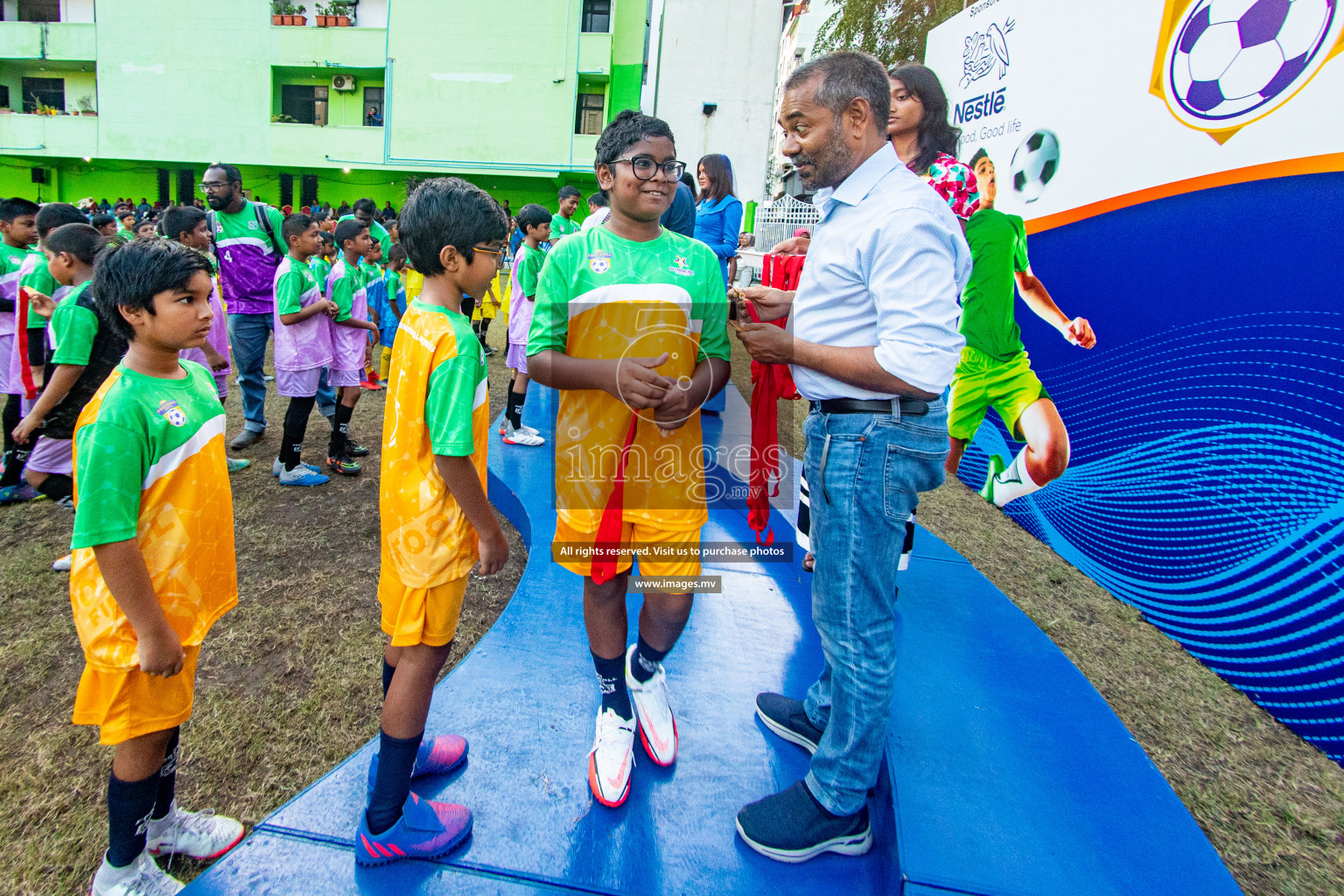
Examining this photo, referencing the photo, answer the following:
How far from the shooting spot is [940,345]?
139 centimetres

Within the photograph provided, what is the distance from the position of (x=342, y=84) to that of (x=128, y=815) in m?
25.1

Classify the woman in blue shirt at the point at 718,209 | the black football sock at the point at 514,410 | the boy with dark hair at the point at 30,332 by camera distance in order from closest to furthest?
1. the boy with dark hair at the point at 30,332
2. the black football sock at the point at 514,410
3. the woman in blue shirt at the point at 718,209

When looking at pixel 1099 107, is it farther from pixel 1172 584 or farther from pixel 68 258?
pixel 68 258

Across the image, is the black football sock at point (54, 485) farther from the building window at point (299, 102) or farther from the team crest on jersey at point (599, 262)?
the building window at point (299, 102)

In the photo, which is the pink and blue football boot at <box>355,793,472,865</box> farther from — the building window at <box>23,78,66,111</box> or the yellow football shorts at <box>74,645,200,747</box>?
the building window at <box>23,78,66,111</box>

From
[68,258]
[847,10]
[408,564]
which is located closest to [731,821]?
[408,564]

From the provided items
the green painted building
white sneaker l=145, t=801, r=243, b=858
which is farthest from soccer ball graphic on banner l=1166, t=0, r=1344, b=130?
the green painted building

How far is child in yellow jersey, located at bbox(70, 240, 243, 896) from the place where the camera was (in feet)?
4.32

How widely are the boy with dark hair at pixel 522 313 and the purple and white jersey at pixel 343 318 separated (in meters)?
1.02

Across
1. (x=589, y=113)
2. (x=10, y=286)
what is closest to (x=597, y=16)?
(x=589, y=113)

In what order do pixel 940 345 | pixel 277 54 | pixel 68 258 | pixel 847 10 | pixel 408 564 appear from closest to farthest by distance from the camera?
pixel 940 345, pixel 408 564, pixel 68 258, pixel 847 10, pixel 277 54

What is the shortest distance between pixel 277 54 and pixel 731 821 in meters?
26.2

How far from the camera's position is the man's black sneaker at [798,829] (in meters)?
1.65

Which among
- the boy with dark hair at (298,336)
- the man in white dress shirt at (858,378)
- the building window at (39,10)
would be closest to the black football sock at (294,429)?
the boy with dark hair at (298,336)
